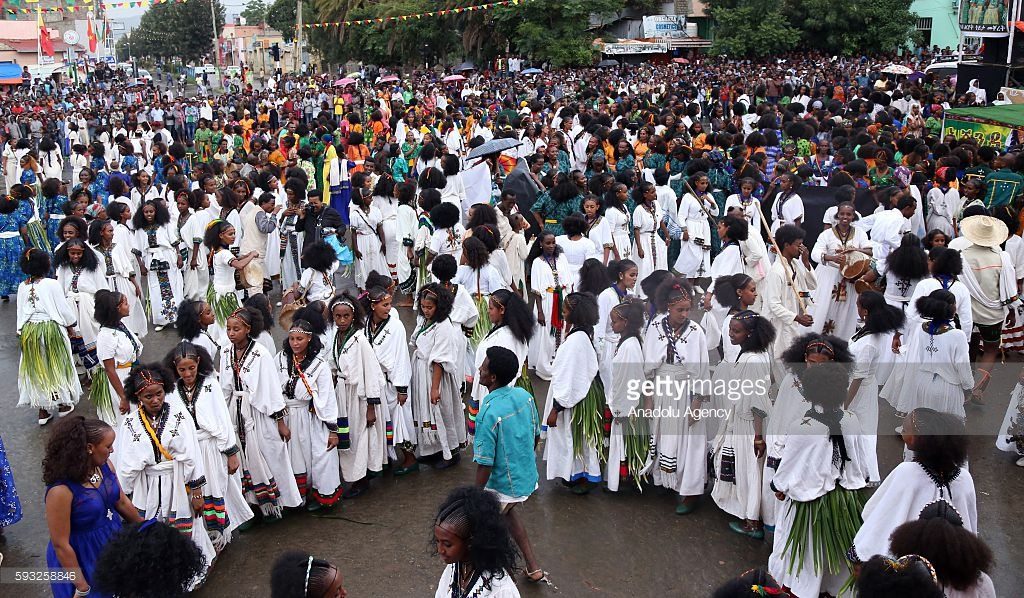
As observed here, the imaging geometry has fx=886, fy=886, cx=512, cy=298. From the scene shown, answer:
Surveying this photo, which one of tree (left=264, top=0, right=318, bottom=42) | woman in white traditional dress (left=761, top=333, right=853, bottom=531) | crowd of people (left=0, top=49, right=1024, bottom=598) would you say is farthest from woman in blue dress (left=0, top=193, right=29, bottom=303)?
tree (left=264, top=0, right=318, bottom=42)

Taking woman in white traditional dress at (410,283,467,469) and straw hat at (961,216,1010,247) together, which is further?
straw hat at (961,216,1010,247)

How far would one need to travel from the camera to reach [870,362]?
5773mm

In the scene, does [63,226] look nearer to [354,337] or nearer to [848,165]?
[354,337]

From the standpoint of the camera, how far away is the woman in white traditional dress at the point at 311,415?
561cm

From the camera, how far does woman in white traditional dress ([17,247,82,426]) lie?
24.1 ft

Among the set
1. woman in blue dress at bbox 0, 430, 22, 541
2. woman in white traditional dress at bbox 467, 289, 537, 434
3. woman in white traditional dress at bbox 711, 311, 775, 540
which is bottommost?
woman in blue dress at bbox 0, 430, 22, 541

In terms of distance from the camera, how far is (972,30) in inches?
782

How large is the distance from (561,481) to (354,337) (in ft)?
5.88

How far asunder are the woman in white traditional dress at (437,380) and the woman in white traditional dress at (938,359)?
10.9ft

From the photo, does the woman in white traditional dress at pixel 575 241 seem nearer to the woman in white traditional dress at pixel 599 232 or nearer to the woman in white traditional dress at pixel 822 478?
the woman in white traditional dress at pixel 599 232

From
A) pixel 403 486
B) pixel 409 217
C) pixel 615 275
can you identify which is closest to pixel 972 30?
pixel 409 217

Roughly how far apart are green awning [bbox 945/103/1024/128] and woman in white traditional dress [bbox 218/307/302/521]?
10266mm

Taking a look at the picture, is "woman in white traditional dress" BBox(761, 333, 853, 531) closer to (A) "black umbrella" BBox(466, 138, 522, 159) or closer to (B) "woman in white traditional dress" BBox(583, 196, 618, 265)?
(B) "woman in white traditional dress" BBox(583, 196, 618, 265)

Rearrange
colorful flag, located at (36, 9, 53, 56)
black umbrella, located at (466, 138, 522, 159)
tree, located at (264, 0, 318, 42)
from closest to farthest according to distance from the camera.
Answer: black umbrella, located at (466, 138, 522, 159)
colorful flag, located at (36, 9, 53, 56)
tree, located at (264, 0, 318, 42)
